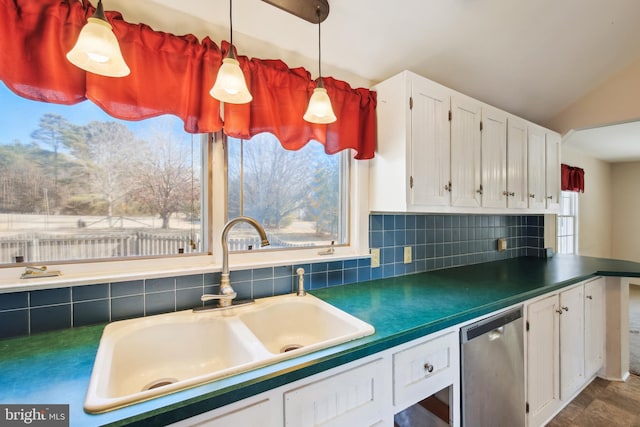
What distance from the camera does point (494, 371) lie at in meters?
1.37

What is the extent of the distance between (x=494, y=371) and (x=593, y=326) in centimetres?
144

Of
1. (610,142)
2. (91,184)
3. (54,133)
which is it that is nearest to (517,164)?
(91,184)

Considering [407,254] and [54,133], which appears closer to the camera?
[54,133]

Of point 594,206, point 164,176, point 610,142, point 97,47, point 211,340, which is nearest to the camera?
point 97,47

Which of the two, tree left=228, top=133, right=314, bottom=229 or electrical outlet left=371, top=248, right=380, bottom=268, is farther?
electrical outlet left=371, top=248, right=380, bottom=268

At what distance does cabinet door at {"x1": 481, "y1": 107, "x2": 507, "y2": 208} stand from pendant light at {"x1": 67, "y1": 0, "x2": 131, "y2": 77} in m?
2.02

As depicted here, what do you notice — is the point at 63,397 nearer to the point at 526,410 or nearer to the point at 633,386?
the point at 526,410

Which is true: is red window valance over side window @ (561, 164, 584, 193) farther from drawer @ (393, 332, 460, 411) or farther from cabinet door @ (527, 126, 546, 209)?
drawer @ (393, 332, 460, 411)

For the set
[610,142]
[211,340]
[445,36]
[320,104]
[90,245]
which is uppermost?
[445,36]

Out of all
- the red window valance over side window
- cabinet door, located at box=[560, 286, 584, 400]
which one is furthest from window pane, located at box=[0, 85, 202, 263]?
the red window valance over side window

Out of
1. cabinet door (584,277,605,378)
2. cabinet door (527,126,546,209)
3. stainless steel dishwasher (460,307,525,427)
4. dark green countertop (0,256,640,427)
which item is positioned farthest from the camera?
cabinet door (527,126,546,209)

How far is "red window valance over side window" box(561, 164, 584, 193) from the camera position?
369 centimetres

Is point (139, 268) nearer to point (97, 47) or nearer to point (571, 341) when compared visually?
point (97, 47)

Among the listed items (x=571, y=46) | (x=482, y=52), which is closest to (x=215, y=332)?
(x=482, y=52)
